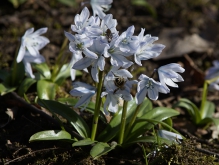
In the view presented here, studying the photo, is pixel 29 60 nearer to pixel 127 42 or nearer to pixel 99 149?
pixel 99 149

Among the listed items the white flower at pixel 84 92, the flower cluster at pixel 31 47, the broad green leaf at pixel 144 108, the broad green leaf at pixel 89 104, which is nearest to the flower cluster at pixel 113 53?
the white flower at pixel 84 92

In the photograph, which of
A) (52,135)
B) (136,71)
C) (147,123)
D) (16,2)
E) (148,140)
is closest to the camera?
(52,135)

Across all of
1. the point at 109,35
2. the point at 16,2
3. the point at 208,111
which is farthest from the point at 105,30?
the point at 16,2

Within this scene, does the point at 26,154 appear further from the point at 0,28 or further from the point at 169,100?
the point at 0,28

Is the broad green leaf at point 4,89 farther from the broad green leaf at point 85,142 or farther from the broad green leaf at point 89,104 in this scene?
the broad green leaf at point 85,142

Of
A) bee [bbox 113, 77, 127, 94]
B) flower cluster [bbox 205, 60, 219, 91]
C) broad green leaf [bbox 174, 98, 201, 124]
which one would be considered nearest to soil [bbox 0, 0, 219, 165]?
broad green leaf [bbox 174, 98, 201, 124]

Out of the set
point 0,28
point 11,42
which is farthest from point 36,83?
point 0,28
